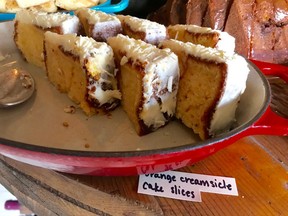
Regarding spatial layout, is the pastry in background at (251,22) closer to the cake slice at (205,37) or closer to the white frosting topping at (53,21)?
the cake slice at (205,37)

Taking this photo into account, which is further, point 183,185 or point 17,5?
point 17,5

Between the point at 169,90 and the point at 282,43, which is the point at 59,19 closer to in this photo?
the point at 169,90

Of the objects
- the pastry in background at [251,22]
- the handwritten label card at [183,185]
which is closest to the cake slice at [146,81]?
the handwritten label card at [183,185]

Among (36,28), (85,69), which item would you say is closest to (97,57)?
(85,69)

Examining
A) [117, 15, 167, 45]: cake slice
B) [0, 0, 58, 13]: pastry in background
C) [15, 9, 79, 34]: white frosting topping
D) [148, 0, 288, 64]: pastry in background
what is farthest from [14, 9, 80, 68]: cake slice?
[148, 0, 288, 64]: pastry in background

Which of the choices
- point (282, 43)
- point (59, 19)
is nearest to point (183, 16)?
point (282, 43)

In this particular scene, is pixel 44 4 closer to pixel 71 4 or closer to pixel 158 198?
pixel 71 4
